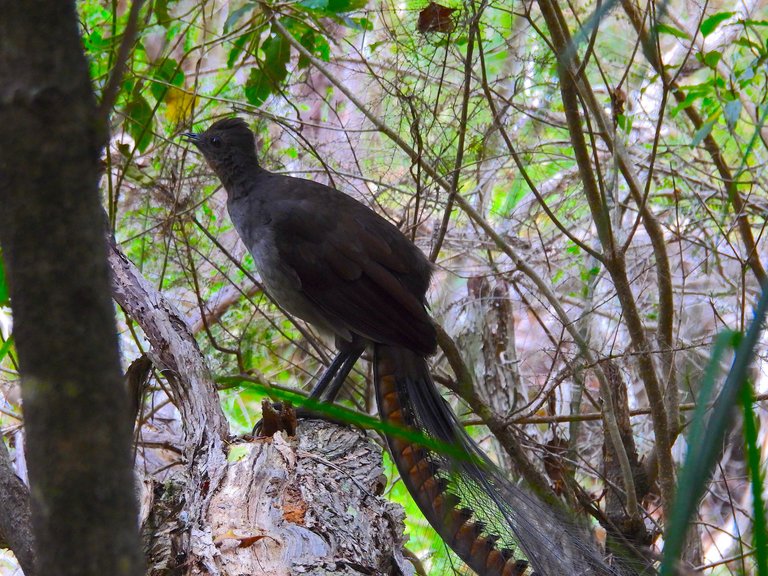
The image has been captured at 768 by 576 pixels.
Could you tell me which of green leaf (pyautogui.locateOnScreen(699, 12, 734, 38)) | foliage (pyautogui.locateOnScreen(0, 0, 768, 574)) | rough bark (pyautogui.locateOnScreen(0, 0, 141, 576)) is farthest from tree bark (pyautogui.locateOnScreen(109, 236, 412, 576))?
green leaf (pyautogui.locateOnScreen(699, 12, 734, 38))

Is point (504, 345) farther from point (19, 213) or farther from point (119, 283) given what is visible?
point (19, 213)

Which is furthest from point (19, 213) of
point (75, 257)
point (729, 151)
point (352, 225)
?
point (729, 151)

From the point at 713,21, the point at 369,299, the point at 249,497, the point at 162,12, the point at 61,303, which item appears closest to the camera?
the point at 61,303

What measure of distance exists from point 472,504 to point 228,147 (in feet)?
7.52

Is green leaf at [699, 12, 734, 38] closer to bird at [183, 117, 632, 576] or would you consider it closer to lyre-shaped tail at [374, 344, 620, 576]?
bird at [183, 117, 632, 576]

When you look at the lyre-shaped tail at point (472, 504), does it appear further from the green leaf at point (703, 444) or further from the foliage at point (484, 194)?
the green leaf at point (703, 444)

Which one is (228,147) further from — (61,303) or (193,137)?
(61,303)

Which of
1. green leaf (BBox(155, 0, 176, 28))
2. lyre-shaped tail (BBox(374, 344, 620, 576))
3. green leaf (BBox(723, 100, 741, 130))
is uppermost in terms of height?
green leaf (BBox(155, 0, 176, 28))

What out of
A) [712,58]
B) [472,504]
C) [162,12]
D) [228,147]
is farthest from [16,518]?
[712,58]

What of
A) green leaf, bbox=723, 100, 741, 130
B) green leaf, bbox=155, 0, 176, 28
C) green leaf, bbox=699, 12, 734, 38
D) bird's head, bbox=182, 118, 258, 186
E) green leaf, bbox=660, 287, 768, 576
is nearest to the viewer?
green leaf, bbox=660, 287, 768, 576

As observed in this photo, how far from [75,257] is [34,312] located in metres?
0.05

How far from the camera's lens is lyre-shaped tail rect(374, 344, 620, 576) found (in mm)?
2545

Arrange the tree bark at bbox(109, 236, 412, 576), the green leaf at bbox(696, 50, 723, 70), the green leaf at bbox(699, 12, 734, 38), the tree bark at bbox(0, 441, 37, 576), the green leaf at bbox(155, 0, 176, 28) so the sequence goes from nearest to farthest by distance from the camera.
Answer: the tree bark at bbox(109, 236, 412, 576)
the tree bark at bbox(0, 441, 37, 576)
the green leaf at bbox(699, 12, 734, 38)
the green leaf at bbox(696, 50, 723, 70)
the green leaf at bbox(155, 0, 176, 28)

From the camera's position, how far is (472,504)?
289 centimetres
